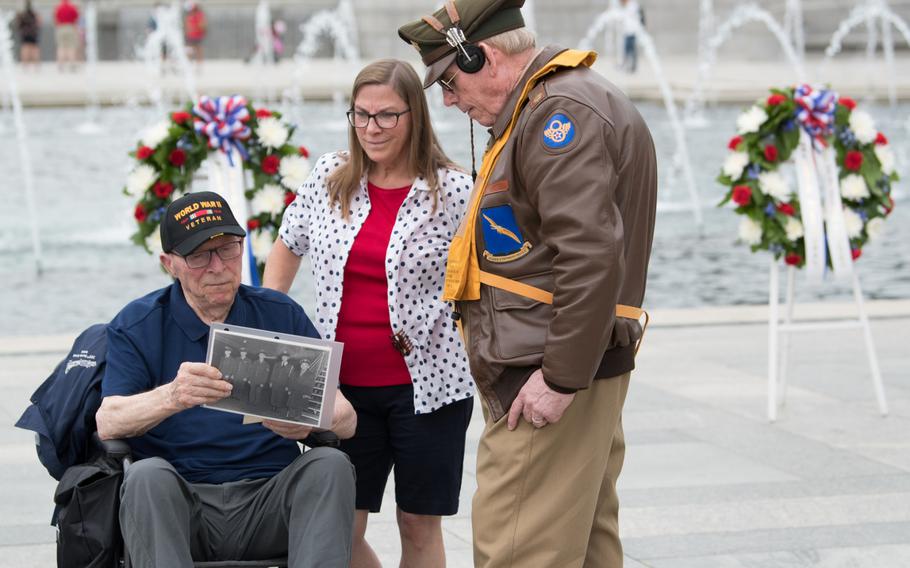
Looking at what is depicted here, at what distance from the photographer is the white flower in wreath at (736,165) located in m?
6.95

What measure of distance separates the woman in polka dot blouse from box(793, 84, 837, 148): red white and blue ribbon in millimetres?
2910

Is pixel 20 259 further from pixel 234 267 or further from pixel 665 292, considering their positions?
pixel 234 267

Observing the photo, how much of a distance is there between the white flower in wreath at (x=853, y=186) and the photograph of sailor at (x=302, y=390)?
3.86m

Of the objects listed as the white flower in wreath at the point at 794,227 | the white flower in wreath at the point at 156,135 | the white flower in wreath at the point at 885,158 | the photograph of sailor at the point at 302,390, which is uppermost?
the white flower in wreath at the point at 156,135

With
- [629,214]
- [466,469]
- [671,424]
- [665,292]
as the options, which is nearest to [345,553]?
[629,214]

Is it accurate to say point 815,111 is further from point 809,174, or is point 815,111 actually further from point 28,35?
point 28,35

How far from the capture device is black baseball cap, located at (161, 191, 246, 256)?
159 inches

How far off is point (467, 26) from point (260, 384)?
104 cm

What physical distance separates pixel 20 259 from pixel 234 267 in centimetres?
908

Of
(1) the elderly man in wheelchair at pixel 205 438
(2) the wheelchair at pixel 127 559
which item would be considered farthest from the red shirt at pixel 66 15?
(2) the wheelchair at pixel 127 559

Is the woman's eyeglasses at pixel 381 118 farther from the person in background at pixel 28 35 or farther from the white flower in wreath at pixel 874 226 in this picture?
the person in background at pixel 28 35

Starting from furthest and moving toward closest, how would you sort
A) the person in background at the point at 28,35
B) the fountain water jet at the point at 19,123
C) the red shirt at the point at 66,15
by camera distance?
the person in background at the point at 28,35 → the red shirt at the point at 66,15 → the fountain water jet at the point at 19,123

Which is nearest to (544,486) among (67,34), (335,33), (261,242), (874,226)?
(261,242)

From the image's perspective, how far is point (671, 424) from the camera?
6887 mm
